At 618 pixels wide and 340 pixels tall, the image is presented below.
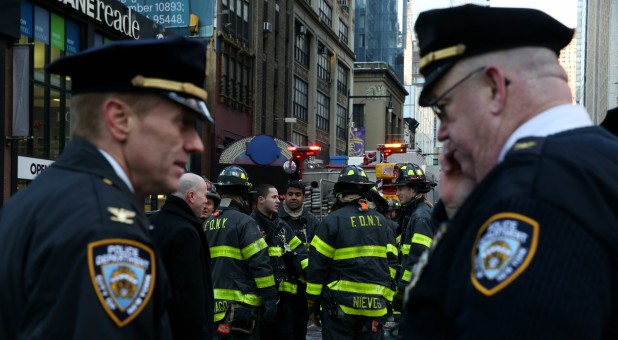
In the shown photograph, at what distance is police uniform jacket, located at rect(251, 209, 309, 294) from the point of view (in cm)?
1106

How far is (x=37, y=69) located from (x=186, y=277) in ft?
61.4

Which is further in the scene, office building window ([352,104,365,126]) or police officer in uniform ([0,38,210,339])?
office building window ([352,104,365,126])

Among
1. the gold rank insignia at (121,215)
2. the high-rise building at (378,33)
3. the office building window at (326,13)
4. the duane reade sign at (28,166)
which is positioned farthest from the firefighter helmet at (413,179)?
the high-rise building at (378,33)

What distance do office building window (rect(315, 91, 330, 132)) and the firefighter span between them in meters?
44.3

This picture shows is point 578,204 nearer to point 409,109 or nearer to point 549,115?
point 549,115

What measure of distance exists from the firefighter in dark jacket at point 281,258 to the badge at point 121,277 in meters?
8.43

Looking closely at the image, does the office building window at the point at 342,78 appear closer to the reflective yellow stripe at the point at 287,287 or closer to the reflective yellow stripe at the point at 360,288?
the reflective yellow stripe at the point at 287,287

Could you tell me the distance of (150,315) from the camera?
2475 millimetres

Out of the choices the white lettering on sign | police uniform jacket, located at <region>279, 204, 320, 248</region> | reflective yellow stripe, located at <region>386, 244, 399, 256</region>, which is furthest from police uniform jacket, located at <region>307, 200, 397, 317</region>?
the white lettering on sign

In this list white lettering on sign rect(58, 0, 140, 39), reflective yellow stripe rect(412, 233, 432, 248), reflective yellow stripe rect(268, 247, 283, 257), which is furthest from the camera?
white lettering on sign rect(58, 0, 140, 39)

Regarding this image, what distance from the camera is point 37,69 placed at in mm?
22328

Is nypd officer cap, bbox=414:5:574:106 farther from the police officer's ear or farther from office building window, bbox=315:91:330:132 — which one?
office building window, bbox=315:91:330:132

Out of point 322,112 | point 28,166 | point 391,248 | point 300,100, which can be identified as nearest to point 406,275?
point 391,248

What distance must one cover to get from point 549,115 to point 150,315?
4.42ft
